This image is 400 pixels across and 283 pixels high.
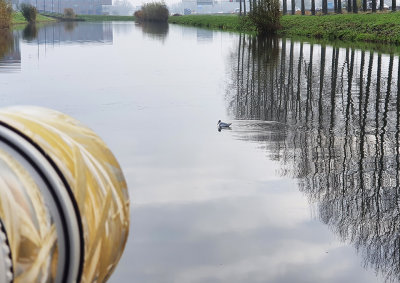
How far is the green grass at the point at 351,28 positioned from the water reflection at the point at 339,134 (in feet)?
45.4

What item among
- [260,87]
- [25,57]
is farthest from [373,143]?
[25,57]

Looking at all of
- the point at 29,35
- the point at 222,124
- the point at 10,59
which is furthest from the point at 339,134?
the point at 29,35

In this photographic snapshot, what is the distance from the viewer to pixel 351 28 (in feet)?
144

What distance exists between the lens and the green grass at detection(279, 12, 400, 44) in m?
38.2

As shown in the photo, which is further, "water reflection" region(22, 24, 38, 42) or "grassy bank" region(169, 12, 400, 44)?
"water reflection" region(22, 24, 38, 42)

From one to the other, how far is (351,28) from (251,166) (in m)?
35.4

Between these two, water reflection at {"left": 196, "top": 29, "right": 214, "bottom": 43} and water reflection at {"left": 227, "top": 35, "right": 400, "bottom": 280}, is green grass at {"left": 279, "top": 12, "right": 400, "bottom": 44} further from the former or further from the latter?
water reflection at {"left": 227, "top": 35, "right": 400, "bottom": 280}

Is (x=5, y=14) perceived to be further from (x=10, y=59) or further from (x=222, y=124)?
(x=222, y=124)

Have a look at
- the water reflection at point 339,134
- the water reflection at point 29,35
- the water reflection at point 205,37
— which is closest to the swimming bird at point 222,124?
the water reflection at point 339,134

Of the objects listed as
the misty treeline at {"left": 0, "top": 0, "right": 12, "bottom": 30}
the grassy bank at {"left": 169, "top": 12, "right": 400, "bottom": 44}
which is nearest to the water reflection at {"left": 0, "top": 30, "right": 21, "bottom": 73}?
the grassy bank at {"left": 169, "top": 12, "right": 400, "bottom": 44}

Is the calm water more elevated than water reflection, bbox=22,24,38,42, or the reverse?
water reflection, bbox=22,24,38,42

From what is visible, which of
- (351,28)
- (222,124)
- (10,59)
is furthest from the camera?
(351,28)

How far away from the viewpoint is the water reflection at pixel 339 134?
7.39 metres

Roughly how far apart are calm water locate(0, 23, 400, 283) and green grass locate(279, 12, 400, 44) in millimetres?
16000
